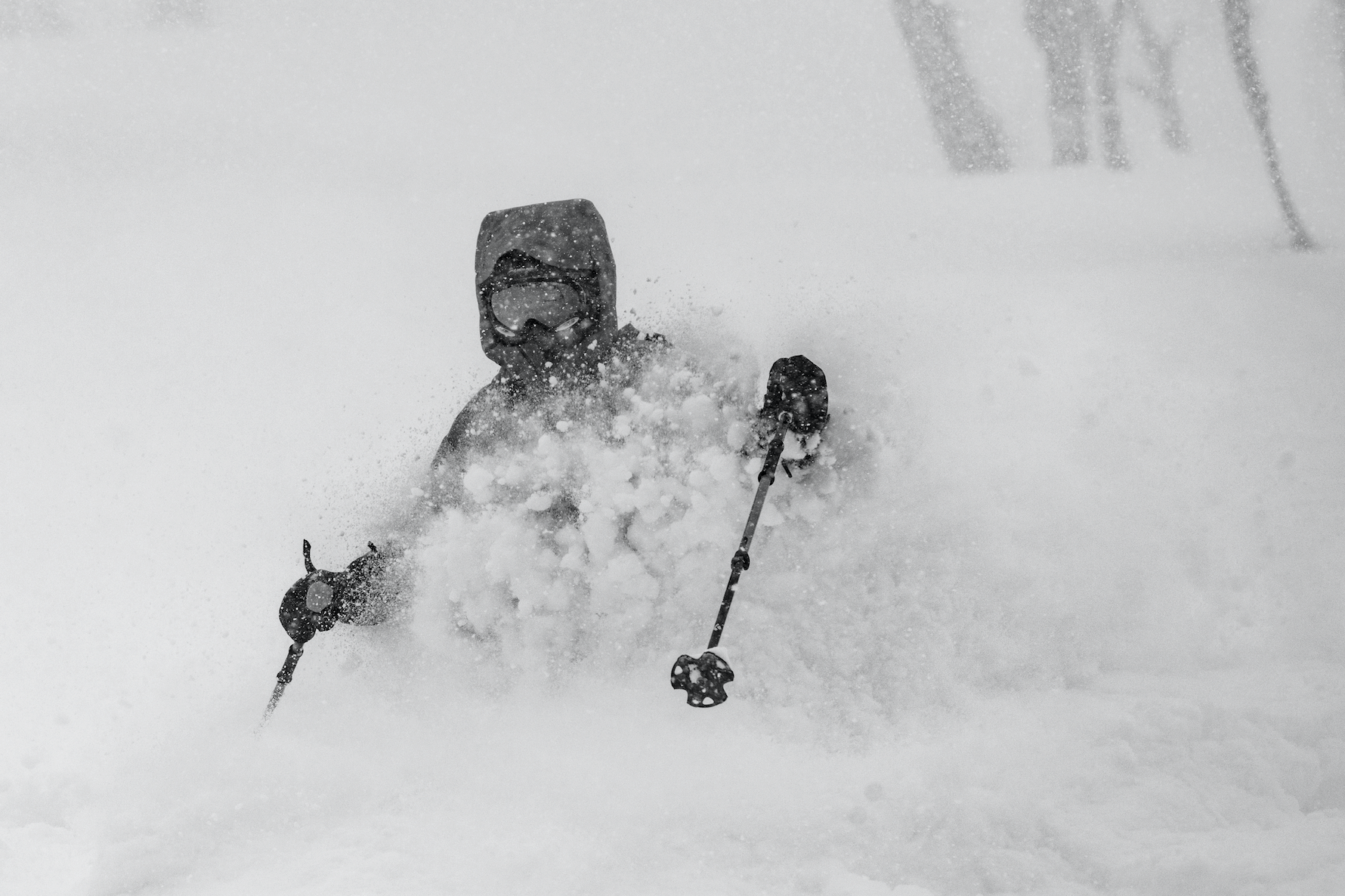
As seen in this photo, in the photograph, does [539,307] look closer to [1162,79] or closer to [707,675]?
[707,675]

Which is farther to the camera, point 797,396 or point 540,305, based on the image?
point 540,305

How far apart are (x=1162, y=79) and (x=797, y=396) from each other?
22.5ft

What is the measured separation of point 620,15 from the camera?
28.4 ft

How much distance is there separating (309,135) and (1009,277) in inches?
268

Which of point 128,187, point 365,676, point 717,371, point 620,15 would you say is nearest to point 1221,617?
point 717,371

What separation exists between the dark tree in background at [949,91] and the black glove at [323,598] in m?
6.09

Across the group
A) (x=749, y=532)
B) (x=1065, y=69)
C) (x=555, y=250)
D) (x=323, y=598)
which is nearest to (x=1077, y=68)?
(x=1065, y=69)

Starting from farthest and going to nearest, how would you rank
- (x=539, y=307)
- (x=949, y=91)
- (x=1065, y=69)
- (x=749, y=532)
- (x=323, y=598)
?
(x=1065, y=69) → (x=949, y=91) → (x=539, y=307) → (x=323, y=598) → (x=749, y=532)

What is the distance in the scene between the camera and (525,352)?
124 inches

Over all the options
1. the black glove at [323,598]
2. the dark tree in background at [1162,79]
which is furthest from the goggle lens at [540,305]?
the dark tree in background at [1162,79]

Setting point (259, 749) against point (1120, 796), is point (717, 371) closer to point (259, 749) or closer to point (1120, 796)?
point (1120, 796)

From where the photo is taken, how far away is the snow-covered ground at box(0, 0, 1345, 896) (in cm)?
264

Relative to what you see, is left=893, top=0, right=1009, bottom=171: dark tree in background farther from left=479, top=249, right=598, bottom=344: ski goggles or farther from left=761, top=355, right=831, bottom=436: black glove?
left=761, top=355, right=831, bottom=436: black glove

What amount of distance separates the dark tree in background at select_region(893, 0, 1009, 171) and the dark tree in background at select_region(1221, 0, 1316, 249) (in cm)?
185
